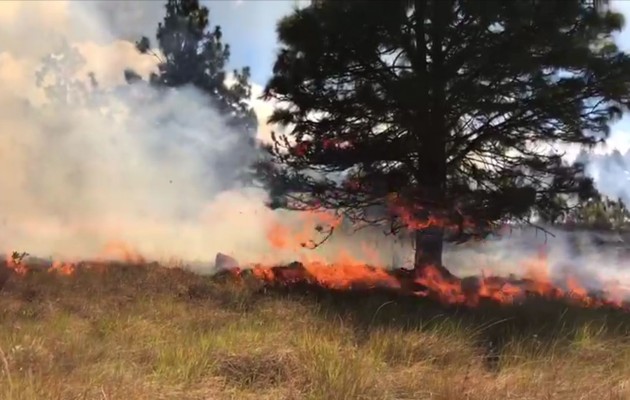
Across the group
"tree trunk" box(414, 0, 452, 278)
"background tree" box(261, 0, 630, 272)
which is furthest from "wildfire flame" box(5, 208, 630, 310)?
"background tree" box(261, 0, 630, 272)

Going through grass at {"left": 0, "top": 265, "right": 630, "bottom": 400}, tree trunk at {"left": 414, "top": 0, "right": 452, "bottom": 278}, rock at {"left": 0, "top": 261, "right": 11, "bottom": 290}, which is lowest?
grass at {"left": 0, "top": 265, "right": 630, "bottom": 400}

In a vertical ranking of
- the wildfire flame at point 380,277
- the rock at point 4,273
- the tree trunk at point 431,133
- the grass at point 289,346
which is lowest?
the grass at point 289,346

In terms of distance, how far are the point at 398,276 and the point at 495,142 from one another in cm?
187

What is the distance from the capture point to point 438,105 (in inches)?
275

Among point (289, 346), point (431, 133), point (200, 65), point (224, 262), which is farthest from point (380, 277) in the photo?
point (200, 65)

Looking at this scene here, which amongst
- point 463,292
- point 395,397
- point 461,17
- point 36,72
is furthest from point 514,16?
point 36,72

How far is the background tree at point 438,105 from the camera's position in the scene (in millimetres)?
6832

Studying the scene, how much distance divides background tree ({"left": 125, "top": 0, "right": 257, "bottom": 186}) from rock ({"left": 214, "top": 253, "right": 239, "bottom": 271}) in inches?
50.5

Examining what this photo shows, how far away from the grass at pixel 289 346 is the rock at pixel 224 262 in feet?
5.04

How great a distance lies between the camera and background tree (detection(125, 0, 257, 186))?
8.77 meters

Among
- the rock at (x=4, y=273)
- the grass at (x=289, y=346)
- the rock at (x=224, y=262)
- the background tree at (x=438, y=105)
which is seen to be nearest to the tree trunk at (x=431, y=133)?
the background tree at (x=438, y=105)

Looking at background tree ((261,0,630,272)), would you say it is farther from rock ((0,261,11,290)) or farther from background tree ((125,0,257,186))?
rock ((0,261,11,290))

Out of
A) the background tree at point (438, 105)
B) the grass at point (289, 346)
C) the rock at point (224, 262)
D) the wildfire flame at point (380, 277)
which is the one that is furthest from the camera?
the rock at point (224, 262)

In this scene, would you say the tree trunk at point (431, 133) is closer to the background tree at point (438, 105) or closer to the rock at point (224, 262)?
the background tree at point (438, 105)
